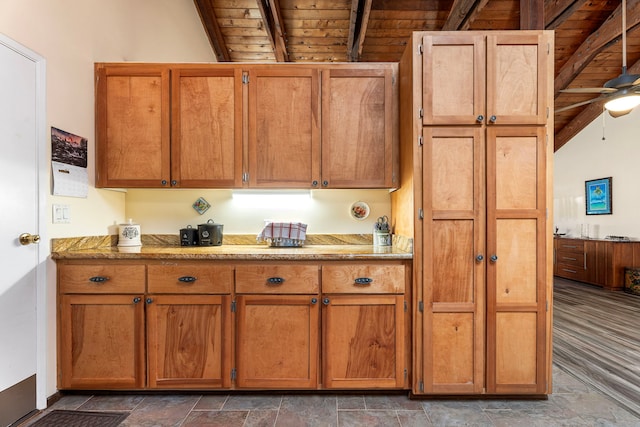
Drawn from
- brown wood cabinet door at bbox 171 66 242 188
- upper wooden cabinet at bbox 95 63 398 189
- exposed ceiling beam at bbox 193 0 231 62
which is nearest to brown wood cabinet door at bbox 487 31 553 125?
upper wooden cabinet at bbox 95 63 398 189

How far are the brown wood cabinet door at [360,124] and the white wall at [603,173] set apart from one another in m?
5.52

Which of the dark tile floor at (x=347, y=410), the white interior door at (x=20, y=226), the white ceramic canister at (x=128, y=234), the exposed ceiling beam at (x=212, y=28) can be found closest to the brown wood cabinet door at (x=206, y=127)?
the white ceramic canister at (x=128, y=234)

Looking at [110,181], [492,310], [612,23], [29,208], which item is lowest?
[492,310]

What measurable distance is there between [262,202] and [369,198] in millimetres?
901

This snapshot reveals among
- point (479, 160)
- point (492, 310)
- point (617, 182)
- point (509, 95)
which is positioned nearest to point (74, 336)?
point (492, 310)

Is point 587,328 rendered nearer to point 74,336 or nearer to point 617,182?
point 617,182

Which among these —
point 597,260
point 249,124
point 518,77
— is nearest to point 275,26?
point 249,124

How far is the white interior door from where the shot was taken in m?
1.69

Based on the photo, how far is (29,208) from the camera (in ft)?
5.94

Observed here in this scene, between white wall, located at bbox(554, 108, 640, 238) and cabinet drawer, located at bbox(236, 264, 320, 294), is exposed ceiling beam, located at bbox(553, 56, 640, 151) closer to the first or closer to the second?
white wall, located at bbox(554, 108, 640, 238)

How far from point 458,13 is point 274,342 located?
407cm

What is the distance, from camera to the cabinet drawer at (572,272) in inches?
218

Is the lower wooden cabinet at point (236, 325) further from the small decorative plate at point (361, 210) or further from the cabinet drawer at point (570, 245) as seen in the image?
the cabinet drawer at point (570, 245)

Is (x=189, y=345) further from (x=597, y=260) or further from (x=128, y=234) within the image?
(x=597, y=260)
